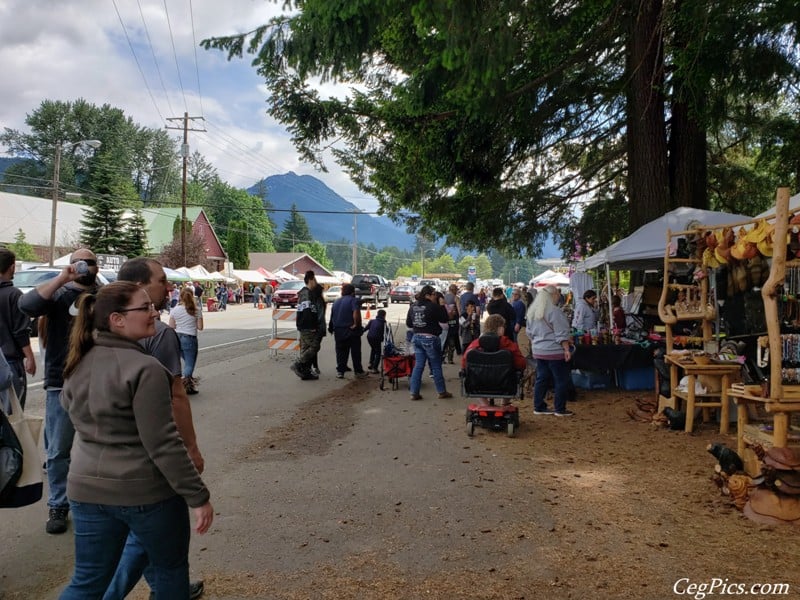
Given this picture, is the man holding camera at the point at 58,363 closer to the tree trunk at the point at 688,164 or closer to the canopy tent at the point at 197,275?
the tree trunk at the point at 688,164

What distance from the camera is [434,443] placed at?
7.23 meters

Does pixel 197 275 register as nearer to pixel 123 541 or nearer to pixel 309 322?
pixel 309 322

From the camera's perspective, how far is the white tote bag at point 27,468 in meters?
3.22

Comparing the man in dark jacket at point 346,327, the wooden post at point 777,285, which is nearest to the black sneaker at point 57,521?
the wooden post at point 777,285

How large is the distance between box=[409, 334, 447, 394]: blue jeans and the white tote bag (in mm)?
6944

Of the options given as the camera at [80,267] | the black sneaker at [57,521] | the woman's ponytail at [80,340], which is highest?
the camera at [80,267]

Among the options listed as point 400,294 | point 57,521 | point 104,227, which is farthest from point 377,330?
point 104,227

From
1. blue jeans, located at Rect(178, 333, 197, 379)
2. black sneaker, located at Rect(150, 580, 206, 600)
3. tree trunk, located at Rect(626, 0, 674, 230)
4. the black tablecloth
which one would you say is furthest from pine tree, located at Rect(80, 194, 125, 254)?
black sneaker, located at Rect(150, 580, 206, 600)

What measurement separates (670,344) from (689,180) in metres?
6.03

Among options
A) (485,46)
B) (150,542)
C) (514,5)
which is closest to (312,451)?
(150,542)

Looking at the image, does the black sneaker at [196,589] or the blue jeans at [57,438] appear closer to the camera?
the black sneaker at [196,589]

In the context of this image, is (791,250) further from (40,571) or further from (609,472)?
(40,571)
